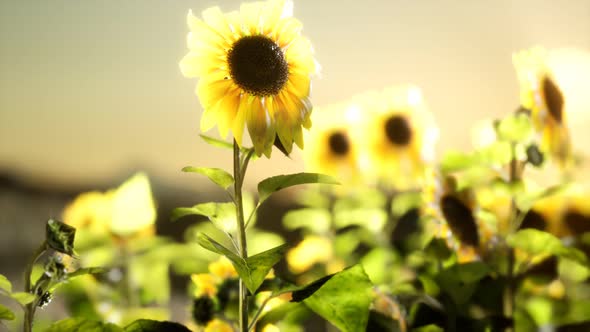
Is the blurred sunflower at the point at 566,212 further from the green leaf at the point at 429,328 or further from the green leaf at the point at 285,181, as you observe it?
the green leaf at the point at 285,181

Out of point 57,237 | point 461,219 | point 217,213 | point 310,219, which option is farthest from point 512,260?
point 57,237

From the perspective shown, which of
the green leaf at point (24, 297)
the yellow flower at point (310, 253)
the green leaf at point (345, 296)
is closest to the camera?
the green leaf at point (24, 297)

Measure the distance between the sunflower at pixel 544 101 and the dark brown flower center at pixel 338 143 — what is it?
30 cm

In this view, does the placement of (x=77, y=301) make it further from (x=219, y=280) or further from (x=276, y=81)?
(x=276, y=81)

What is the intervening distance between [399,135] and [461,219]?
0.23 meters

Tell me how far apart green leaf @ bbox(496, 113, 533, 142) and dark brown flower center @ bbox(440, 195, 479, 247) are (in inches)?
3.9

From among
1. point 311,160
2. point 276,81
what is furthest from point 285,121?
point 311,160

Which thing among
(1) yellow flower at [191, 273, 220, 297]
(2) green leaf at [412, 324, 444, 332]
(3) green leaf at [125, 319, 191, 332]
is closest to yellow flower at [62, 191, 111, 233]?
(1) yellow flower at [191, 273, 220, 297]

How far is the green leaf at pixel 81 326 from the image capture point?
420 millimetres

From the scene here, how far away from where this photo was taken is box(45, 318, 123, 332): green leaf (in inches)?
16.5

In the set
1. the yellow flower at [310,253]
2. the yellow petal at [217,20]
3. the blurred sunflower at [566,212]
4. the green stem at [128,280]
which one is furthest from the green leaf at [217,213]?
the blurred sunflower at [566,212]

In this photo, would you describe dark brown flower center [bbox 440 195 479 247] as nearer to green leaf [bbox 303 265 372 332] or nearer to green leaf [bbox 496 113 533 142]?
green leaf [bbox 496 113 533 142]

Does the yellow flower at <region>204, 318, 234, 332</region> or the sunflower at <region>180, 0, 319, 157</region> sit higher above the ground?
the sunflower at <region>180, 0, 319, 157</region>

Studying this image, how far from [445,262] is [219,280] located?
27 centimetres
